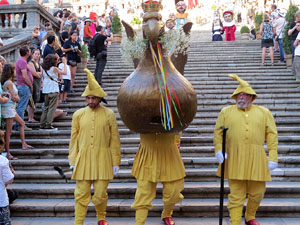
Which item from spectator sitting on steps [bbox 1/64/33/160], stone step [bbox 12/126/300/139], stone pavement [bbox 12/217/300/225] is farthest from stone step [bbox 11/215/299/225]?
stone step [bbox 12/126/300/139]

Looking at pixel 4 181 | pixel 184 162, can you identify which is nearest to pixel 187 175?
pixel 184 162

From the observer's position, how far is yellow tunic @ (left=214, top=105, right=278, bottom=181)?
5.01 meters

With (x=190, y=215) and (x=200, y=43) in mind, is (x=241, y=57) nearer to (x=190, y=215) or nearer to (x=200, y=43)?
(x=200, y=43)

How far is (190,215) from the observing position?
5.86 metres

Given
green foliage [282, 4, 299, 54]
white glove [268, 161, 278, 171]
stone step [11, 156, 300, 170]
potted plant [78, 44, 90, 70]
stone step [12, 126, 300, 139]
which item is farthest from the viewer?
potted plant [78, 44, 90, 70]

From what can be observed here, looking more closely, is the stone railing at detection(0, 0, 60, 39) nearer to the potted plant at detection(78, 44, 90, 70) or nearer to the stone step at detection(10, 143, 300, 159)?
the potted plant at detection(78, 44, 90, 70)

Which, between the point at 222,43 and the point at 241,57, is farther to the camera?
the point at 222,43

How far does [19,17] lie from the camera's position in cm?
1309

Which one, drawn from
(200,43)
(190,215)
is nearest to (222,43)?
(200,43)

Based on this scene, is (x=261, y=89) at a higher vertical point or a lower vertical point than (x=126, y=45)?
lower

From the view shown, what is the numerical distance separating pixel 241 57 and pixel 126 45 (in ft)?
28.6

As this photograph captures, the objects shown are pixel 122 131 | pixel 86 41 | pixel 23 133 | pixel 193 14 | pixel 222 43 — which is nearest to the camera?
pixel 23 133

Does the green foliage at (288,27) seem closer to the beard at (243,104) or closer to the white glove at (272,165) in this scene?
the beard at (243,104)

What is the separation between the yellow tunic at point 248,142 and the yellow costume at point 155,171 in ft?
1.86
